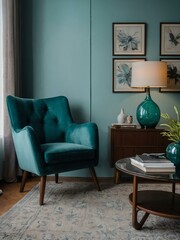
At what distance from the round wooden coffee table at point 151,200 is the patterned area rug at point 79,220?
130 mm

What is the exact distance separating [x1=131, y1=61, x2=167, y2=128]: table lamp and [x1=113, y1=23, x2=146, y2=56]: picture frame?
0.43m

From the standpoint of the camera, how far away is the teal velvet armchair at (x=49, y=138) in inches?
84.4

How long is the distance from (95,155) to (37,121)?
2.47 feet

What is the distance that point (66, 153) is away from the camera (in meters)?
2.21

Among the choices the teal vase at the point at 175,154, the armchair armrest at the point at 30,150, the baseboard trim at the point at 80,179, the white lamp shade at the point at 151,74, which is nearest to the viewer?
the teal vase at the point at 175,154

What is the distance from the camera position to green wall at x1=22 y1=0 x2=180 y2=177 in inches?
116

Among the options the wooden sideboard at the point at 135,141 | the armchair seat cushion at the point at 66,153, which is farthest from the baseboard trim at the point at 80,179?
the armchair seat cushion at the point at 66,153

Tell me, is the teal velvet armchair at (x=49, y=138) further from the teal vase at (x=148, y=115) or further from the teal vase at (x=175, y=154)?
the teal vase at (x=175, y=154)

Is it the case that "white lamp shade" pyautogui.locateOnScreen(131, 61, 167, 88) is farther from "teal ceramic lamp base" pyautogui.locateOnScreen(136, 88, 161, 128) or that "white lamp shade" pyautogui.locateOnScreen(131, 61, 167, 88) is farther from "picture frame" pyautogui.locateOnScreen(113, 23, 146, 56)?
"picture frame" pyautogui.locateOnScreen(113, 23, 146, 56)

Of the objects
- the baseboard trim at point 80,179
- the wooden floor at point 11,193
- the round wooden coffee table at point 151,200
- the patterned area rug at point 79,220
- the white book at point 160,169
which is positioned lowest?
the baseboard trim at point 80,179

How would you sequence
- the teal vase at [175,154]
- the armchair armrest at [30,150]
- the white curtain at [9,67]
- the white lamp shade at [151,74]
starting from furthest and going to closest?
1. the white curtain at [9,67]
2. the white lamp shade at [151,74]
3. the armchair armrest at [30,150]
4. the teal vase at [175,154]

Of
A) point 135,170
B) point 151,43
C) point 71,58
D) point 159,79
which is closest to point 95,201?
point 135,170

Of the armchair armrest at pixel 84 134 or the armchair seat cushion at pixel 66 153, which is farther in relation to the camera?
the armchair armrest at pixel 84 134

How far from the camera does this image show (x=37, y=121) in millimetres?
2695
